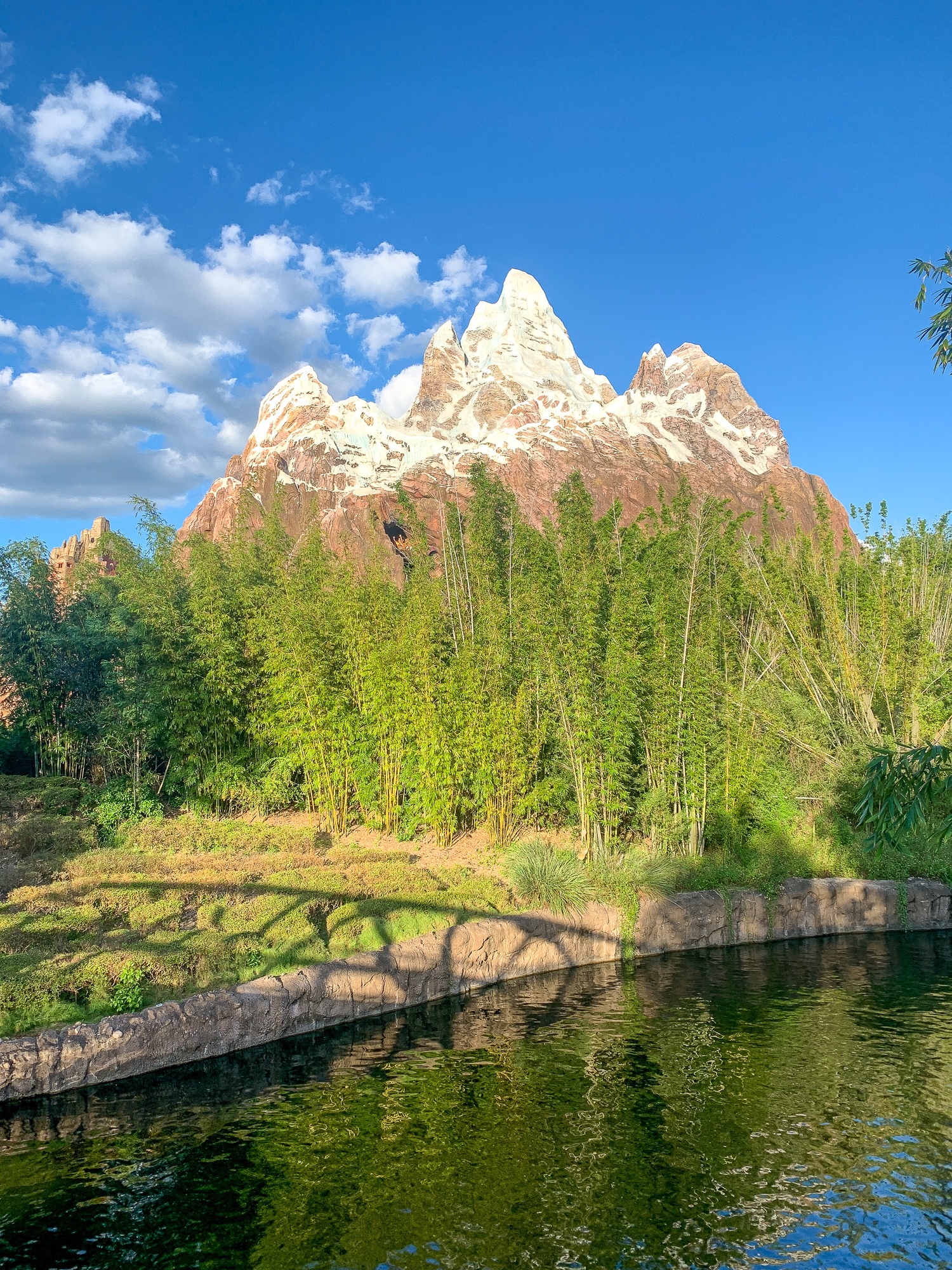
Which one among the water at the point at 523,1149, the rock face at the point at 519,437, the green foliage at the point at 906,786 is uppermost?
the rock face at the point at 519,437

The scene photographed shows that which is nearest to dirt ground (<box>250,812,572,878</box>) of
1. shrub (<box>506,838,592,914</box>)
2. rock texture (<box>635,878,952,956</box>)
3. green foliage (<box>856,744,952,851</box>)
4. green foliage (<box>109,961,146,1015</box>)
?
shrub (<box>506,838,592,914</box>)

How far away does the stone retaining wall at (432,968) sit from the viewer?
20.6ft

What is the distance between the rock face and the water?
114ft

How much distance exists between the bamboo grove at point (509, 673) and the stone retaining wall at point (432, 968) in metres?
1.44

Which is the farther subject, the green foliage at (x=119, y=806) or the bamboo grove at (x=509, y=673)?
the green foliage at (x=119, y=806)

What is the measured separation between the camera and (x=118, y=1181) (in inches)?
187

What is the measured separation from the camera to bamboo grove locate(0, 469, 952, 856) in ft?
37.1

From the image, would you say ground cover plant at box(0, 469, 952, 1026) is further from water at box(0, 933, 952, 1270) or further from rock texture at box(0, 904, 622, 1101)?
water at box(0, 933, 952, 1270)

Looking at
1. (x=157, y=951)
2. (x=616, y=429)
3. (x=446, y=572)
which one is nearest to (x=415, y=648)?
(x=446, y=572)

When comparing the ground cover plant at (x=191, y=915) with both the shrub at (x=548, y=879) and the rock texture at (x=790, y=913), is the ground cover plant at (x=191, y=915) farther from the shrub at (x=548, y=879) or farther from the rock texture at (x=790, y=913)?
the rock texture at (x=790, y=913)

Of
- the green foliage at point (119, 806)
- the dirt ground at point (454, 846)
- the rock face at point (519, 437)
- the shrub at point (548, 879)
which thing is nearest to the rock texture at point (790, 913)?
the shrub at point (548, 879)

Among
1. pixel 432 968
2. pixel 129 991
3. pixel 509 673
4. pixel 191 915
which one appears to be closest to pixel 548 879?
pixel 432 968

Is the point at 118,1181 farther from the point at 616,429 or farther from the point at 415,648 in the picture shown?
A: the point at 616,429

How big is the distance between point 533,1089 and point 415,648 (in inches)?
286
